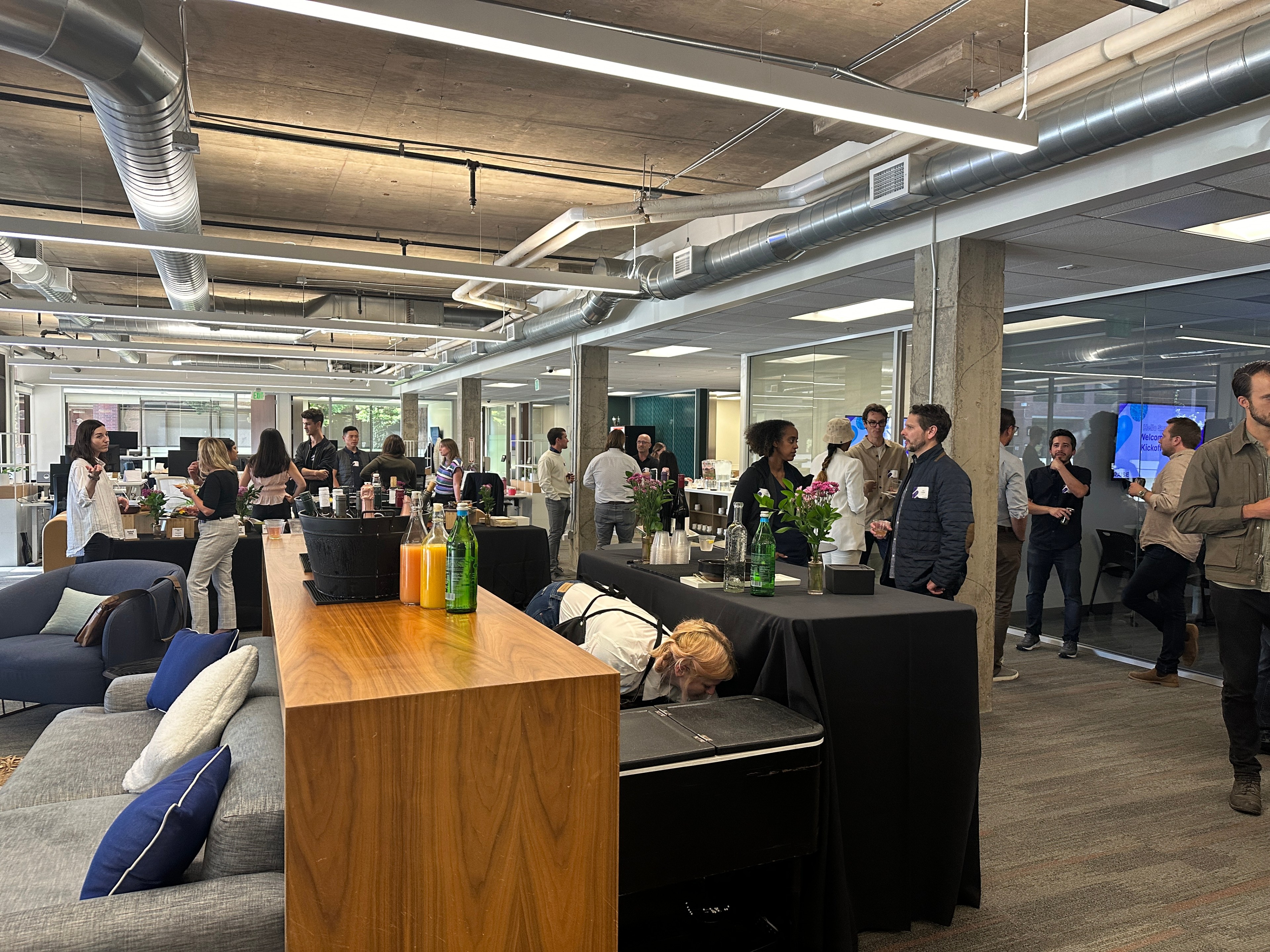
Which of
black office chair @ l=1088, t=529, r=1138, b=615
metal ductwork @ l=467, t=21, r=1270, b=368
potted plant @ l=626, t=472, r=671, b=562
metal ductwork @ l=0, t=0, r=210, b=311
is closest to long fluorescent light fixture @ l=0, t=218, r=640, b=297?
metal ductwork @ l=0, t=0, r=210, b=311

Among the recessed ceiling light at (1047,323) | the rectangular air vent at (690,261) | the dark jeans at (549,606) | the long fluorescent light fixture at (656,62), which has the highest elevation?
the rectangular air vent at (690,261)

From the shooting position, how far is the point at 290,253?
5.97 m

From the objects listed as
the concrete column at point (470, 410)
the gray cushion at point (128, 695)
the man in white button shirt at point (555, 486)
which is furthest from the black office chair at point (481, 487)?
the concrete column at point (470, 410)

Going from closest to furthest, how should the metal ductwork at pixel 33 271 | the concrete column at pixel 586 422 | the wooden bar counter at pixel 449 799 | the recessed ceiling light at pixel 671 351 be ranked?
the wooden bar counter at pixel 449 799
the metal ductwork at pixel 33 271
the concrete column at pixel 586 422
the recessed ceiling light at pixel 671 351

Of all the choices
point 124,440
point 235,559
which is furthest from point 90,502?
point 124,440

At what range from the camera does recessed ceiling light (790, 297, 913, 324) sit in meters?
7.74

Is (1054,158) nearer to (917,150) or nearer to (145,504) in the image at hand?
(917,150)

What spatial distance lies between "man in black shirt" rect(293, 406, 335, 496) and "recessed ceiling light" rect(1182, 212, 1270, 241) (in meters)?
7.45

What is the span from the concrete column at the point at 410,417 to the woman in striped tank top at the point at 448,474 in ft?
43.4

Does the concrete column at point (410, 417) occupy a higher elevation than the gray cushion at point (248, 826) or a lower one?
higher

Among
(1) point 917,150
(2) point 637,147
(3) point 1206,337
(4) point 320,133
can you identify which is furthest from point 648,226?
(3) point 1206,337

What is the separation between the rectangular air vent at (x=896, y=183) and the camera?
4.39m

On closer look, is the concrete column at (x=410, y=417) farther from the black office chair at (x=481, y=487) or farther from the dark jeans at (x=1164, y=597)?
the dark jeans at (x=1164, y=597)

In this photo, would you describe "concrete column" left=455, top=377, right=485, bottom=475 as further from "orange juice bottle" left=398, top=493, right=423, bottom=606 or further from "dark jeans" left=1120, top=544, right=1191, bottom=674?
"orange juice bottle" left=398, top=493, right=423, bottom=606
